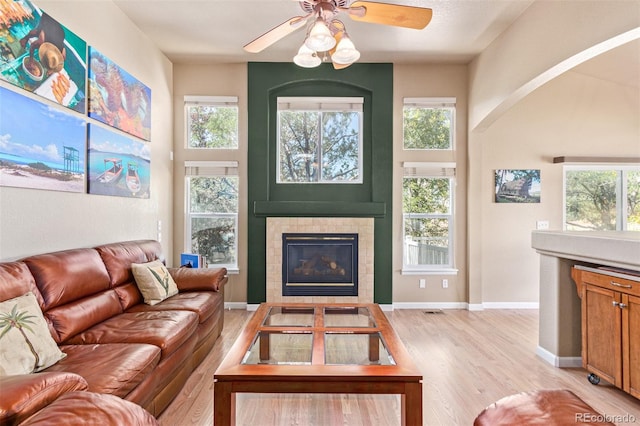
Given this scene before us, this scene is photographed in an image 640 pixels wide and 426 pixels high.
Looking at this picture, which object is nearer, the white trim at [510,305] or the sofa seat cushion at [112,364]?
the sofa seat cushion at [112,364]

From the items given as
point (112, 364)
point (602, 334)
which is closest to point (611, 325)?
point (602, 334)

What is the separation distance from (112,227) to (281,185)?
2.28 meters

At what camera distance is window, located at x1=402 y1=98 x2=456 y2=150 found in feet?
16.9

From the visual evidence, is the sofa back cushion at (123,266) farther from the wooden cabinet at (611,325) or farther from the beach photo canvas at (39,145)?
the wooden cabinet at (611,325)

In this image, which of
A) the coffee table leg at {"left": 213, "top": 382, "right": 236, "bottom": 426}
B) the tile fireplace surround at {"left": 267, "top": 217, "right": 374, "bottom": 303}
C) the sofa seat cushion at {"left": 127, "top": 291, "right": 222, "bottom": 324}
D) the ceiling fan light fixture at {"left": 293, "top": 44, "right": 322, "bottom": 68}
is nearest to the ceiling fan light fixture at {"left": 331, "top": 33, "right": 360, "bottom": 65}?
the ceiling fan light fixture at {"left": 293, "top": 44, "right": 322, "bottom": 68}

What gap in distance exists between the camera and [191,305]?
3076 millimetres

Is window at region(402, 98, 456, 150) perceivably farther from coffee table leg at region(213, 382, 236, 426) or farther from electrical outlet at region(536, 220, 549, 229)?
coffee table leg at region(213, 382, 236, 426)

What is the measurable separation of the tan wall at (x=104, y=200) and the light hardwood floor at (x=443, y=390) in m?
1.46

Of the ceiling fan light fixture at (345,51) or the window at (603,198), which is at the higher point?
the ceiling fan light fixture at (345,51)

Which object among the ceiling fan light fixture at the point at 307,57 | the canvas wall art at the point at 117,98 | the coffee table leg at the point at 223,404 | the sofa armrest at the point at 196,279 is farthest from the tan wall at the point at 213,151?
the coffee table leg at the point at 223,404

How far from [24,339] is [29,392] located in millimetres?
676

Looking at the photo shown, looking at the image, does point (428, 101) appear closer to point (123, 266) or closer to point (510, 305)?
point (510, 305)

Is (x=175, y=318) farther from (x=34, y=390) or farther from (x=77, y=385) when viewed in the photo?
(x=34, y=390)

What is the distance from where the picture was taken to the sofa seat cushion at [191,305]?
9.83 feet
